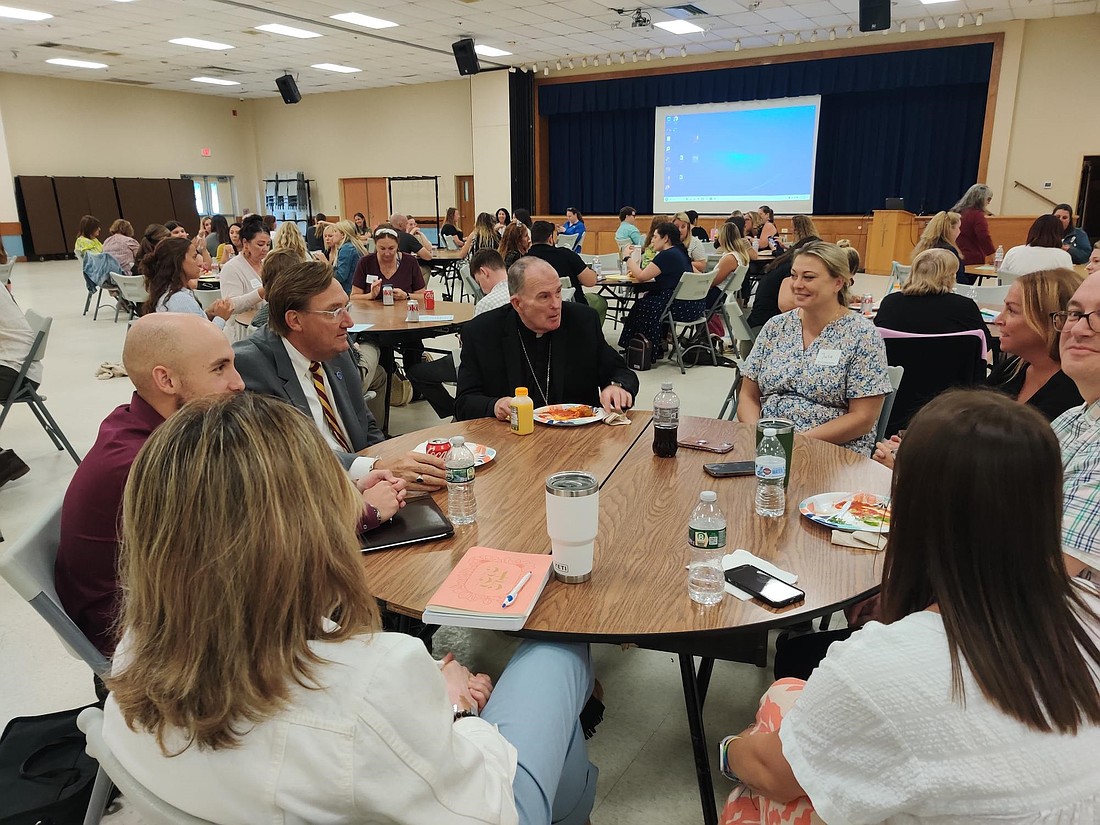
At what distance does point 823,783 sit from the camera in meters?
0.95

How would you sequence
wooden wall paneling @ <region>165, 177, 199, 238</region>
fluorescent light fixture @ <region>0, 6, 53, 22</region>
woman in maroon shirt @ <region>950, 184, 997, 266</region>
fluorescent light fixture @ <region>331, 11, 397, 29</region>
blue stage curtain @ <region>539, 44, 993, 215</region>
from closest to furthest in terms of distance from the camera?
woman in maroon shirt @ <region>950, 184, 997, 266</region>, fluorescent light fixture @ <region>0, 6, 53, 22</region>, fluorescent light fixture @ <region>331, 11, 397, 29</region>, blue stage curtain @ <region>539, 44, 993, 215</region>, wooden wall paneling @ <region>165, 177, 199, 238</region>

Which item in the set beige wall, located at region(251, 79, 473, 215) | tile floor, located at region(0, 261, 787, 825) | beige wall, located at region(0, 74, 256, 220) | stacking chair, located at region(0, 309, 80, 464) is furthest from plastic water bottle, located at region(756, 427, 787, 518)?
beige wall, located at region(0, 74, 256, 220)

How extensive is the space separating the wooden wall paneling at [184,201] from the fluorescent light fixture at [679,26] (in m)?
12.5

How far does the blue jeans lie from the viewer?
3.79 ft

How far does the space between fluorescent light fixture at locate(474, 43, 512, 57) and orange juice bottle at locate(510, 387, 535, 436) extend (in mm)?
11456

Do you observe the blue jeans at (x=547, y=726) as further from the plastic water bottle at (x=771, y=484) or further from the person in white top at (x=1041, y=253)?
the person in white top at (x=1041, y=253)

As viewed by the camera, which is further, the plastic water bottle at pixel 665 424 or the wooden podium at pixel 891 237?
the wooden podium at pixel 891 237

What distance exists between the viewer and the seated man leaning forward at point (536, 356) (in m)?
2.87

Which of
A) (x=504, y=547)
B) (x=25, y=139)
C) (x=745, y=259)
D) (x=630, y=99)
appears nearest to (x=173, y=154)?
(x=25, y=139)

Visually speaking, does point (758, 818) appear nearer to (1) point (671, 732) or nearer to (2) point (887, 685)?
(2) point (887, 685)

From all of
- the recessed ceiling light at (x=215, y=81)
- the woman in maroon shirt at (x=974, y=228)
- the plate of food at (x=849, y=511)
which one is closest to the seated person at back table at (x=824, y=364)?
the plate of food at (x=849, y=511)

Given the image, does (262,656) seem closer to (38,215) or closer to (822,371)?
(822,371)

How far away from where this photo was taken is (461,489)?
1753 mm

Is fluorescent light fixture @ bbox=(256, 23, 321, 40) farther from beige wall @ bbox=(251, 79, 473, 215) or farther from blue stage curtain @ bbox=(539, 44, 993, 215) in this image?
blue stage curtain @ bbox=(539, 44, 993, 215)
